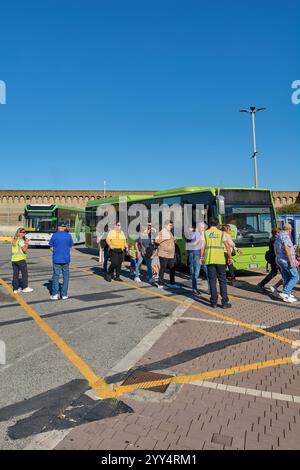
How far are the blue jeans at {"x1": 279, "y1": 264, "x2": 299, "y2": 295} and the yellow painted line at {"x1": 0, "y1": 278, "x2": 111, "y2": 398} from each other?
511 centimetres

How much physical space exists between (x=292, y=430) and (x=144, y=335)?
3177 mm

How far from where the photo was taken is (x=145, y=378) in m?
4.55

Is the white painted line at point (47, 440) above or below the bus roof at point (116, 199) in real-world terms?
below

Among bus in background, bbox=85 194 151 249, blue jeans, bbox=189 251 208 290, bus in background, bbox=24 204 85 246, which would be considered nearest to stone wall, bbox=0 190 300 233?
bus in background, bbox=24 204 85 246

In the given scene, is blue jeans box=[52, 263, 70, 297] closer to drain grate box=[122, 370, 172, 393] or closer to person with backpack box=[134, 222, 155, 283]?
person with backpack box=[134, 222, 155, 283]

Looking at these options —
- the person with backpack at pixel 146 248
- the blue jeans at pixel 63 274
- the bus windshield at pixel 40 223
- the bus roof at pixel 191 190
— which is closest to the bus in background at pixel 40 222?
the bus windshield at pixel 40 223

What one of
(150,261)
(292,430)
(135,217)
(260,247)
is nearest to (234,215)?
(260,247)

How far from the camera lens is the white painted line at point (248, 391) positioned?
159 inches

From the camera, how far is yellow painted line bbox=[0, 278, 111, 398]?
4281 millimetres

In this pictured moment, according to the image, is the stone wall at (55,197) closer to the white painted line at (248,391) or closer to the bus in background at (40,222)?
the bus in background at (40,222)

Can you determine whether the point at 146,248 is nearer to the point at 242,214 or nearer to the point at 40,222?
the point at 242,214

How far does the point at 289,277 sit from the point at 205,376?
16.1ft

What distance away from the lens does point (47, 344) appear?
5836 millimetres

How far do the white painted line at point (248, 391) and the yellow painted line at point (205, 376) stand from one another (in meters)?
0.14
